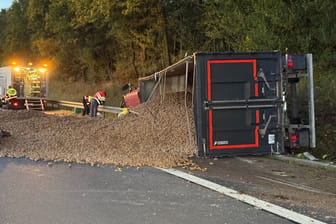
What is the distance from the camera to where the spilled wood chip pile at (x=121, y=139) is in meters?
8.35

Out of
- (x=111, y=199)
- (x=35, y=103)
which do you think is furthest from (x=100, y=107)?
(x=111, y=199)

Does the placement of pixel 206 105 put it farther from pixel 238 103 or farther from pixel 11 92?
pixel 11 92

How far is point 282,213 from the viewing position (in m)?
4.96

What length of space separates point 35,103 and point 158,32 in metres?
8.96

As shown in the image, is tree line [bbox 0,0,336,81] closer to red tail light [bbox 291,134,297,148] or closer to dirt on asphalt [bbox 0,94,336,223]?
dirt on asphalt [bbox 0,94,336,223]

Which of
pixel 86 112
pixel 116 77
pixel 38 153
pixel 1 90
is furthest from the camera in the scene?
pixel 116 77

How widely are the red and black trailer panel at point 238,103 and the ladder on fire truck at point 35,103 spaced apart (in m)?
20.9

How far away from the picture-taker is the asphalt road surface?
4.85m

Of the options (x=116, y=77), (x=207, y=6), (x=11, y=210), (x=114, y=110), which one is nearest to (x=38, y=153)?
(x=11, y=210)

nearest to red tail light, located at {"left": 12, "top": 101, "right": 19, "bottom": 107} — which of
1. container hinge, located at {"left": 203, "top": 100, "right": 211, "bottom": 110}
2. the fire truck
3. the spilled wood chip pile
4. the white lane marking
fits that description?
the fire truck

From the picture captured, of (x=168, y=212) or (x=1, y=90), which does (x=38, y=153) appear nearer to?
(x=168, y=212)

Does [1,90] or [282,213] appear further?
[1,90]

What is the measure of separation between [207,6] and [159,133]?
43.9ft

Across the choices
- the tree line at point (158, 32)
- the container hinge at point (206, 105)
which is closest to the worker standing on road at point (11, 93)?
the tree line at point (158, 32)
